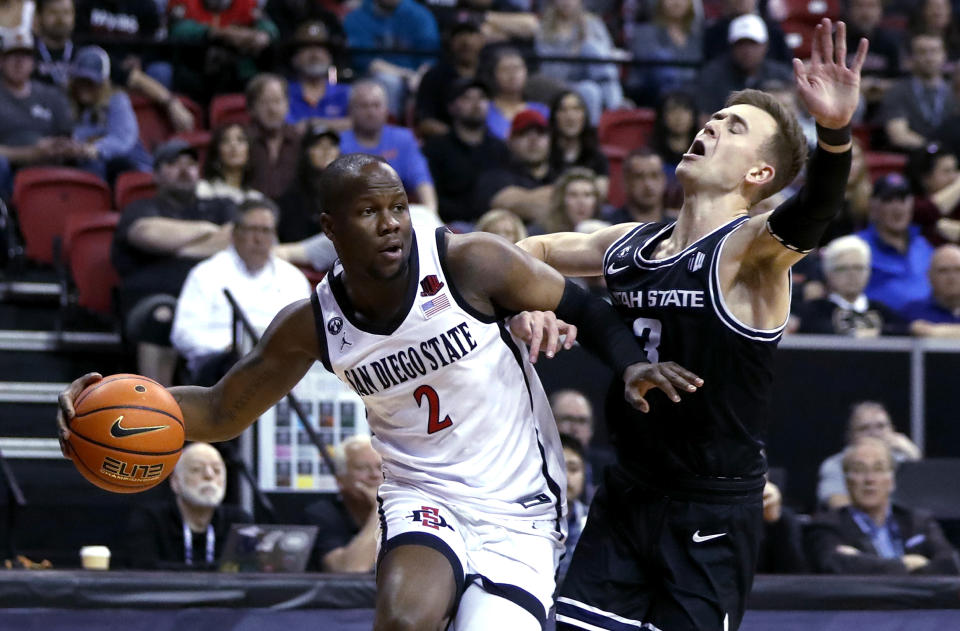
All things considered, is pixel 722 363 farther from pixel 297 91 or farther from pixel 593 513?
pixel 297 91

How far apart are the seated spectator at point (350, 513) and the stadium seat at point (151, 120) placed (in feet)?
13.9

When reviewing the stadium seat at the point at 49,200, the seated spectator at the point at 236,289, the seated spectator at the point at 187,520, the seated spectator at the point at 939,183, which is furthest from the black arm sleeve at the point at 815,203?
the seated spectator at the point at 939,183

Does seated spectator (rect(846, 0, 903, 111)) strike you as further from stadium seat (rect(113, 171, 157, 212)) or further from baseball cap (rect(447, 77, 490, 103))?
stadium seat (rect(113, 171, 157, 212))

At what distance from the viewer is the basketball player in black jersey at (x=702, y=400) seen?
3807 millimetres

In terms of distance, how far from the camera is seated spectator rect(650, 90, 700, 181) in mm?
10047

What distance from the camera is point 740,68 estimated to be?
36.1 ft

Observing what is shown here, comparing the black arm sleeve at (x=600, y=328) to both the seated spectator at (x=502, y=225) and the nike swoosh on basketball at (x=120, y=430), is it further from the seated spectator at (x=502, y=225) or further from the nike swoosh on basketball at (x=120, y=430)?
the seated spectator at (x=502, y=225)

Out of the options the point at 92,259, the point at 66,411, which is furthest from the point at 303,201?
the point at 66,411

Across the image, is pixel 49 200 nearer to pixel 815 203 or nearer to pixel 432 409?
pixel 432 409

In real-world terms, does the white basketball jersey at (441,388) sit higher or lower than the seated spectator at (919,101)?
lower

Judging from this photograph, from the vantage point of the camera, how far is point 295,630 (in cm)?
552

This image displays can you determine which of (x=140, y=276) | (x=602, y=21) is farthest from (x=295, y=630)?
(x=602, y=21)

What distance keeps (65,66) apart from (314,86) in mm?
1739

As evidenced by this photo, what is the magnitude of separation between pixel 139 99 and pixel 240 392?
253 inches
